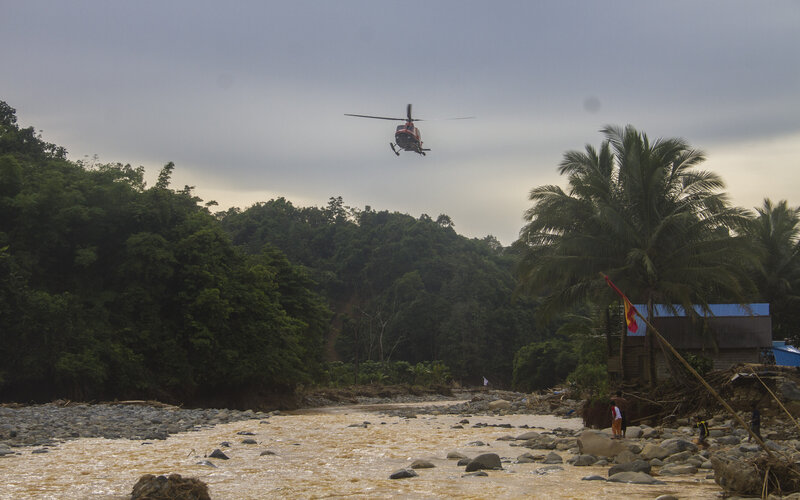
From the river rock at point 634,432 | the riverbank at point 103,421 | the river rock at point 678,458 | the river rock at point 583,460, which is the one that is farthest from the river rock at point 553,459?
the riverbank at point 103,421

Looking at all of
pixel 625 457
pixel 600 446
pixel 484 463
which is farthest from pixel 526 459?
pixel 625 457

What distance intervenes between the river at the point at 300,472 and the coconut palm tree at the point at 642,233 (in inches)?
248

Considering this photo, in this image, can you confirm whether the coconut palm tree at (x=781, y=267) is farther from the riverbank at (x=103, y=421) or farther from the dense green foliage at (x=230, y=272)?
the riverbank at (x=103, y=421)

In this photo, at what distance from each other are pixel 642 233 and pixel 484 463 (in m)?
11.6

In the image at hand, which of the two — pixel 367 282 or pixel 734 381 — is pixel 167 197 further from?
pixel 367 282

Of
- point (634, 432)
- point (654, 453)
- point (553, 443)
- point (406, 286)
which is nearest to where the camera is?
point (654, 453)

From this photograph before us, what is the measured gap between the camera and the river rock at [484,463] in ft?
39.0

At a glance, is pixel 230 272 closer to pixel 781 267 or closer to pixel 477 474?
pixel 477 474

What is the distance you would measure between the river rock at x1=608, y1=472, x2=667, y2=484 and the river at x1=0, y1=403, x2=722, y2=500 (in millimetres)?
266

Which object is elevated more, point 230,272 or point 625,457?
point 230,272

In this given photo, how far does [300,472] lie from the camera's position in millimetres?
11891

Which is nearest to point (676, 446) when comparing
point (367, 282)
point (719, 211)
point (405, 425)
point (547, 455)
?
point (547, 455)

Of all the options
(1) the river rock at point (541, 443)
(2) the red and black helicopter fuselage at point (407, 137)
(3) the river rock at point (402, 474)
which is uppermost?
(2) the red and black helicopter fuselage at point (407, 137)

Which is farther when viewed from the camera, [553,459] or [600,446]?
[600,446]
